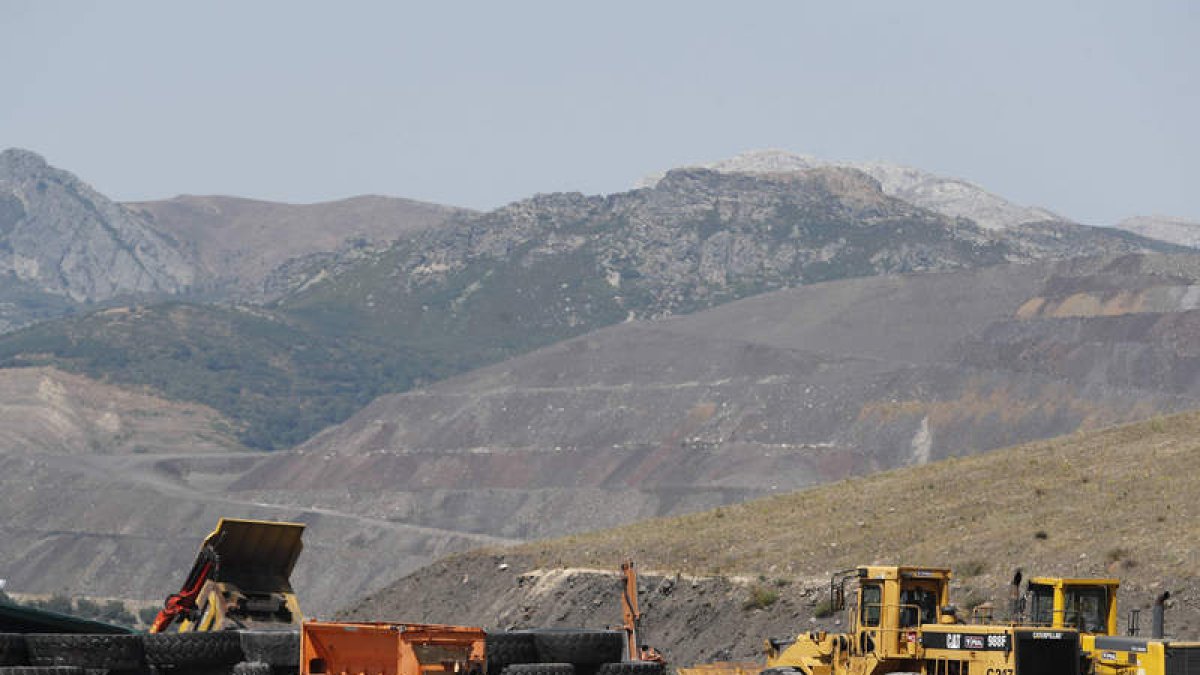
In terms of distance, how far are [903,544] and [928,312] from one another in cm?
9467

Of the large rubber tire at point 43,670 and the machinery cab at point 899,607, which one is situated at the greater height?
the large rubber tire at point 43,670

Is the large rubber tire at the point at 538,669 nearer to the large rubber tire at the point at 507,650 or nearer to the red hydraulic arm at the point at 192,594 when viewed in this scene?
the large rubber tire at the point at 507,650

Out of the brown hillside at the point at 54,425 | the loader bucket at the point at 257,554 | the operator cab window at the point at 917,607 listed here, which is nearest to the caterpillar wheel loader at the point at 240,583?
the loader bucket at the point at 257,554

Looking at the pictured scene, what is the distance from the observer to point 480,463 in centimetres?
12612

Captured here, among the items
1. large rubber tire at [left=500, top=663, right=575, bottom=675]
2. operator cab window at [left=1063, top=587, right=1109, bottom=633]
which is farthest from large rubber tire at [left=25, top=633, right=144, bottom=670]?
operator cab window at [left=1063, top=587, right=1109, bottom=633]

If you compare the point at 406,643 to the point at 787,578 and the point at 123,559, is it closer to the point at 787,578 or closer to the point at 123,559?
the point at 787,578

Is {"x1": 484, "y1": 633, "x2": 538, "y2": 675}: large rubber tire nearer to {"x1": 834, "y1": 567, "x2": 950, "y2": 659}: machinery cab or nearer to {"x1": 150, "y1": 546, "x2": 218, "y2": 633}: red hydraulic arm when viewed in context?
{"x1": 150, "y1": 546, "x2": 218, "y2": 633}: red hydraulic arm

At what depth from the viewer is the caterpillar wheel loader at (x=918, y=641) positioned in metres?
21.8

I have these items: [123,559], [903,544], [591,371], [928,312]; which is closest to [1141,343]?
[928,312]

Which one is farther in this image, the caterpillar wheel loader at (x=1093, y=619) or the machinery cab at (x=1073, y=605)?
the machinery cab at (x=1073, y=605)

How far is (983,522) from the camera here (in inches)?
1869

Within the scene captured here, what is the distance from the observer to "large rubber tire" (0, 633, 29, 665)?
1476 centimetres

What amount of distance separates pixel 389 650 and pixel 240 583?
758 cm

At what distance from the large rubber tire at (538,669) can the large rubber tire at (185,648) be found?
2.43 m
